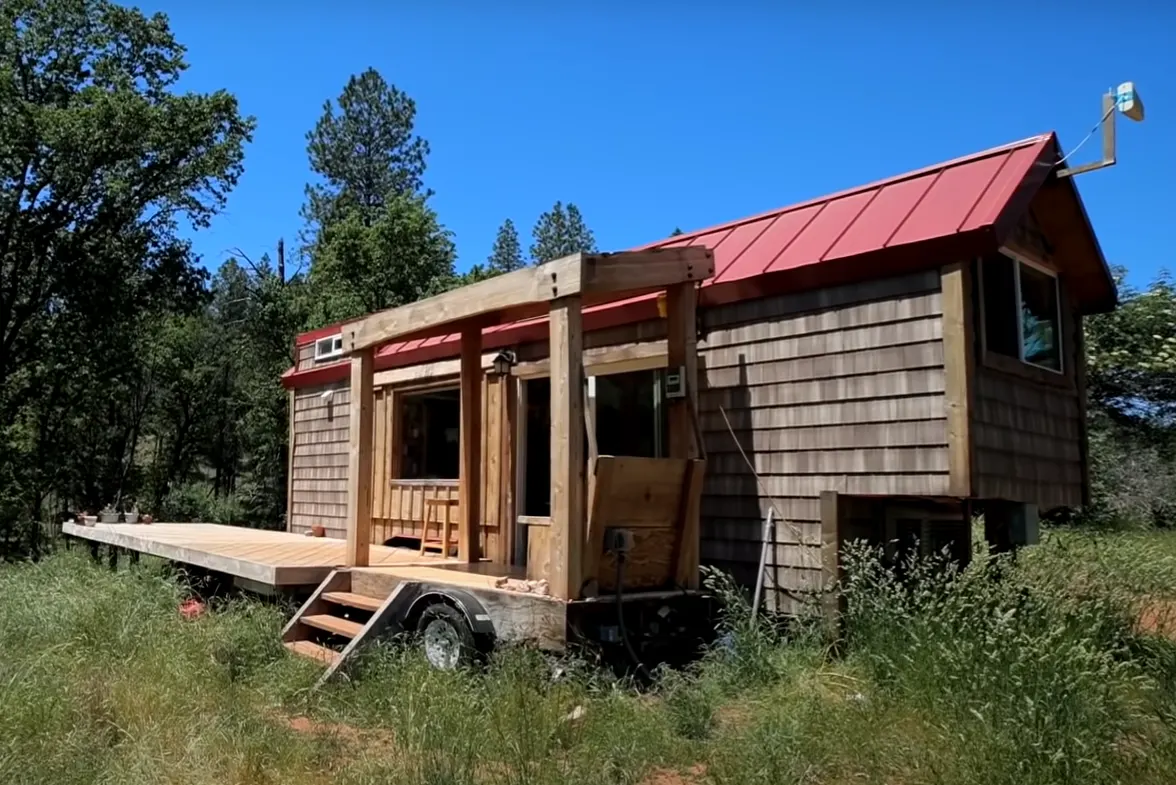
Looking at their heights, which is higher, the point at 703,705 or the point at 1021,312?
the point at 1021,312

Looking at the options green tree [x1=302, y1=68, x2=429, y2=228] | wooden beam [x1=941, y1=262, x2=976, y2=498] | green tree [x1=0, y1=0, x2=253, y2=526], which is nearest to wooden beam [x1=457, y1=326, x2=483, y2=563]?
Result: wooden beam [x1=941, y1=262, x2=976, y2=498]

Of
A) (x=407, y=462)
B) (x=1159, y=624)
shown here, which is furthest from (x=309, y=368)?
(x=1159, y=624)

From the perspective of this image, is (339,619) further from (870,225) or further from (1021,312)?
(1021,312)

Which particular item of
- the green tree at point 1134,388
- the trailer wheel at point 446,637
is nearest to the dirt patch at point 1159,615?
the trailer wheel at point 446,637

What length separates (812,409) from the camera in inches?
265

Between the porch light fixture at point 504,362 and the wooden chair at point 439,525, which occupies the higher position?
the porch light fixture at point 504,362

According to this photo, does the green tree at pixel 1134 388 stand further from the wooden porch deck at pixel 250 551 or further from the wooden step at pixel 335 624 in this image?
the wooden step at pixel 335 624

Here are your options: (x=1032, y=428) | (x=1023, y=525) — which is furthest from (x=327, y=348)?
(x=1023, y=525)

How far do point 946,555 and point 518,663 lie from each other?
252cm

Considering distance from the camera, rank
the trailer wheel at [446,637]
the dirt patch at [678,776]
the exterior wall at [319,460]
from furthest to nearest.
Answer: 1. the exterior wall at [319,460]
2. the trailer wheel at [446,637]
3. the dirt patch at [678,776]

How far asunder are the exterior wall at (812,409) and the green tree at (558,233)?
3029 centimetres

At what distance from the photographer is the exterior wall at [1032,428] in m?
6.26

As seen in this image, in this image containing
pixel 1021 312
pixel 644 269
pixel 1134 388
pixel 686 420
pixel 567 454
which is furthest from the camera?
pixel 1134 388

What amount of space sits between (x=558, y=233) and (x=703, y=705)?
110 ft
